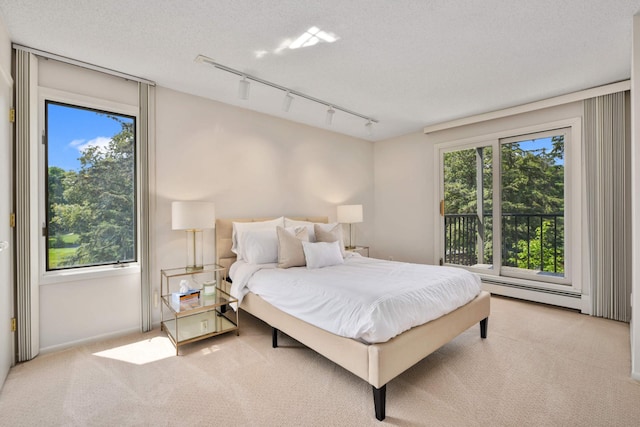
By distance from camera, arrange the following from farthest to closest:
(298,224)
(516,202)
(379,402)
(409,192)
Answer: (409,192)
(516,202)
(298,224)
(379,402)

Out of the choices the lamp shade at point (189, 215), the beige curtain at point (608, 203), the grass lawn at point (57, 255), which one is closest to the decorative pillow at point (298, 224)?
the lamp shade at point (189, 215)

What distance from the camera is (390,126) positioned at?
4691mm

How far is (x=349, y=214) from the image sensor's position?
4594mm

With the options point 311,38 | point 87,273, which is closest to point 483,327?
point 311,38

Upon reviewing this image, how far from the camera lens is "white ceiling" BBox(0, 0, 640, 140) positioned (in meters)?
1.93

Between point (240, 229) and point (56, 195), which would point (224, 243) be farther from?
point (56, 195)

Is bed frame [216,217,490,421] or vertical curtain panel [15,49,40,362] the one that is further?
vertical curtain panel [15,49,40,362]

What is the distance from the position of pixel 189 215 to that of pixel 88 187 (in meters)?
0.97

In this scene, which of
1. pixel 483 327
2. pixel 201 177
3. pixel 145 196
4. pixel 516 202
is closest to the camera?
pixel 483 327

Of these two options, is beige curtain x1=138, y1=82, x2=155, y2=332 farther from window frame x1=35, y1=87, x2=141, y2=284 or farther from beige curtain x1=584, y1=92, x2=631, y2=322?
beige curtain x1=584, y1=92, x2=631, y2=322

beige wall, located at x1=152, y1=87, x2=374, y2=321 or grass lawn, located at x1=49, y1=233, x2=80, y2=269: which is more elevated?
beige wall, located at x1=152, y1=87, x2=374, y2=321

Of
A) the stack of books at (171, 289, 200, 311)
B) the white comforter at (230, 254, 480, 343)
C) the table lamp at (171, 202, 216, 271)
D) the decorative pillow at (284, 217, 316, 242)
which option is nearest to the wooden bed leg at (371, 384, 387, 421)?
the white comforter at (230, 254, 480, 343)

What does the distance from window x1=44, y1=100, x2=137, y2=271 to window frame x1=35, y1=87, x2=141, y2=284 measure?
0.11 ft

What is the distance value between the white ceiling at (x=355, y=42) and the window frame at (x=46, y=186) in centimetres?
35
